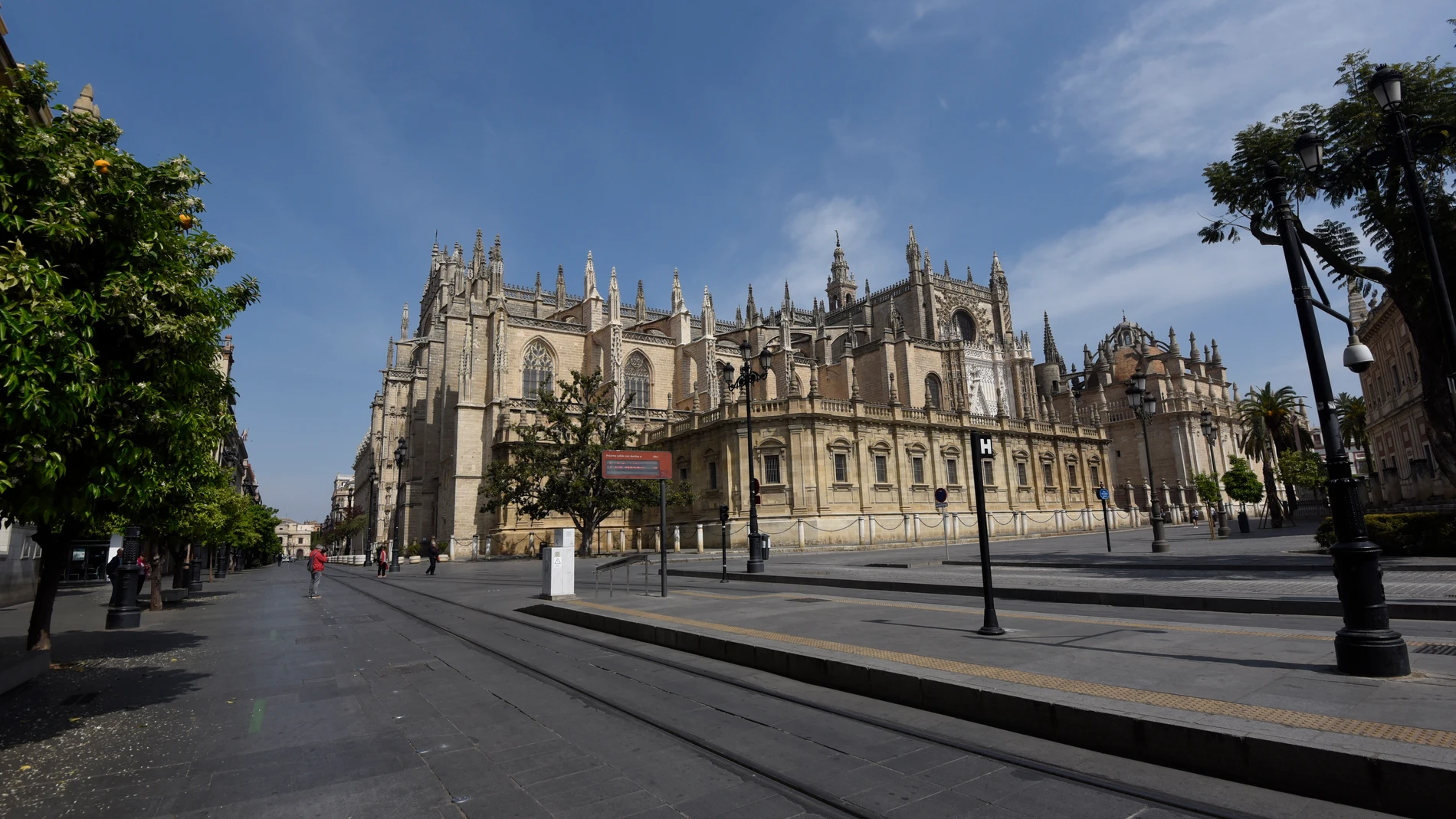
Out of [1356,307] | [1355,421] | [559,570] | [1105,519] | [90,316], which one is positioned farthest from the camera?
[1355,421]

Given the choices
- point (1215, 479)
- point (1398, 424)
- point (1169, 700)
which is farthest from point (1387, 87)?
point (1215, 479)

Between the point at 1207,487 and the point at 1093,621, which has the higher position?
the point at 1207,487

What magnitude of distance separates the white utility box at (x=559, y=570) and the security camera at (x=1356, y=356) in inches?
→ 461

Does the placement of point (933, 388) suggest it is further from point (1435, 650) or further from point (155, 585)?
point (1435, 650)

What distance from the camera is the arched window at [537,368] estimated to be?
145ft

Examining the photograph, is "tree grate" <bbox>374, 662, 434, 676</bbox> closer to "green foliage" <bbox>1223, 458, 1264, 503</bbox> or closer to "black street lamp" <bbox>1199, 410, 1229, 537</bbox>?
"black street lamp" <bbox>1199, 410, 1229, 537</bbox>

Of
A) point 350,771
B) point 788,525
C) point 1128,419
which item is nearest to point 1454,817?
point 350,771

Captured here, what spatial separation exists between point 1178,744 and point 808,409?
27.7m

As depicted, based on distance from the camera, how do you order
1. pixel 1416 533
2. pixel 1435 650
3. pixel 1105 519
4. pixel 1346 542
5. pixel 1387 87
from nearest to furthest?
pixel 1346 542 < pixel 1435 650 < pixel 1387 87 < pixel 1416 533 < pixel 1105 519

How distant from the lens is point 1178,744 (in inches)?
147

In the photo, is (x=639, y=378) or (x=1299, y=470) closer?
(x=1299, y=470)

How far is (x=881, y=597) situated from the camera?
37.7ft

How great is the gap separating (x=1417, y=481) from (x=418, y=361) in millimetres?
59767

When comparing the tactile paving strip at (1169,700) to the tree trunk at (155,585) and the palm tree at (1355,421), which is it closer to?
the tree trunk at (155,585)
